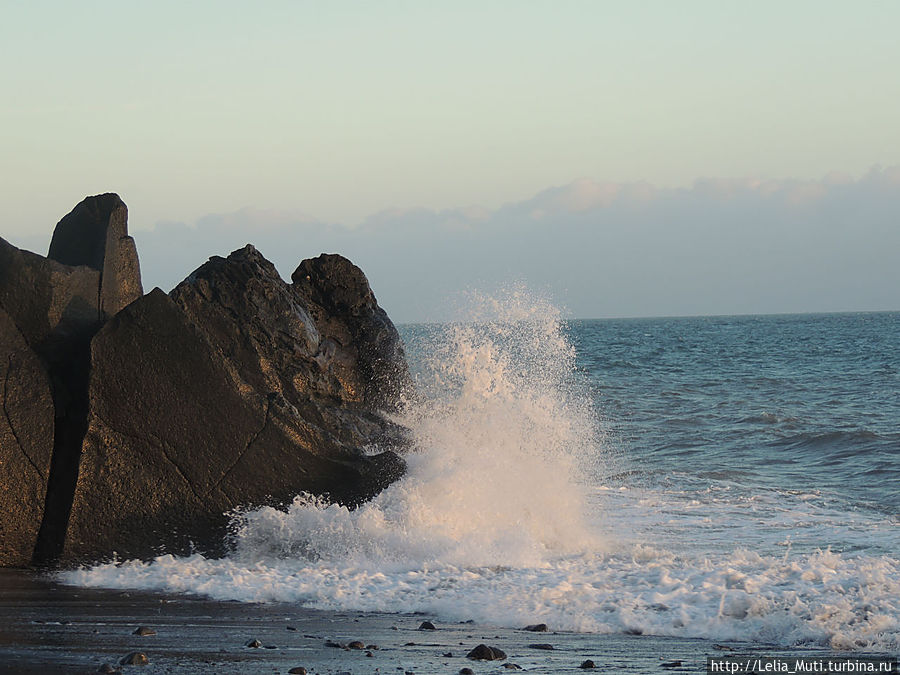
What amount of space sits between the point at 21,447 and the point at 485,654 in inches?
152

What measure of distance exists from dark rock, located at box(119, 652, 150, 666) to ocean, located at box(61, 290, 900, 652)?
1.50 meters

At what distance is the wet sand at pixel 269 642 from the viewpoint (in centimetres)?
445

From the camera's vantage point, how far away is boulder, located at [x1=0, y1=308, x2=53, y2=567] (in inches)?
263

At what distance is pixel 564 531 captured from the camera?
24.8ft

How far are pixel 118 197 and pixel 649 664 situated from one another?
5.60 m

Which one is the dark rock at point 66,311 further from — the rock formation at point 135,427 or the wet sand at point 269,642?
the wet sand at point 269,642

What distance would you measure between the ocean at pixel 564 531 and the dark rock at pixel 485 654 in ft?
2.47

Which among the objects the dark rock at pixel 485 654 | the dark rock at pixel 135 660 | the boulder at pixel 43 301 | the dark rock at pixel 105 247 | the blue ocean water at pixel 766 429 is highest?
the dark rock at pixel 105 247

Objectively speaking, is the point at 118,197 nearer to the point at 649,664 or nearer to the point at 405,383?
the point at 405,383

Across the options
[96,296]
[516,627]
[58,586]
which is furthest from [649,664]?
[96,296]

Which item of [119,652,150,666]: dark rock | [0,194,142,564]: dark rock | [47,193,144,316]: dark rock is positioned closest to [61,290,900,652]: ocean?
[0,194,142,564]: dark rock

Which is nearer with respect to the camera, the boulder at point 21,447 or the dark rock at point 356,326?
the boulder at point 21,447

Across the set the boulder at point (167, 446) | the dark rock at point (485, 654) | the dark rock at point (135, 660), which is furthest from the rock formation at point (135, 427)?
the dark rock at point (485, 654)

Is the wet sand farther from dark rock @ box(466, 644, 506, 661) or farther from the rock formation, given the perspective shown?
the rock formation
